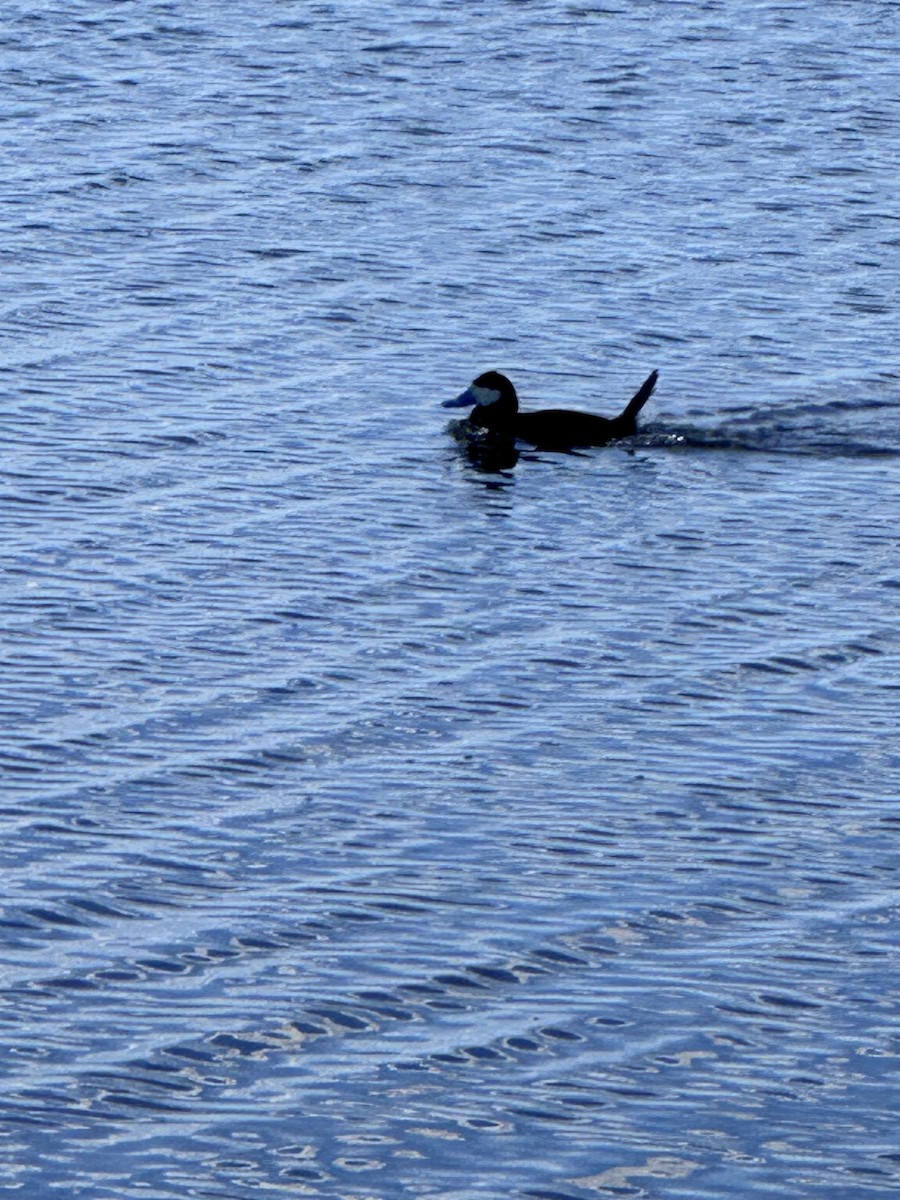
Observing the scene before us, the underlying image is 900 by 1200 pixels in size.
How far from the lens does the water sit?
864 centimetres

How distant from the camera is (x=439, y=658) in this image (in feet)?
41.3

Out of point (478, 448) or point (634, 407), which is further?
point (634, 407)

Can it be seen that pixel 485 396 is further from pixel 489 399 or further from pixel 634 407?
pixel 634 407

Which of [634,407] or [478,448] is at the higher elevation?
[634,407]

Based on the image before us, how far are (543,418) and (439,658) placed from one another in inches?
163

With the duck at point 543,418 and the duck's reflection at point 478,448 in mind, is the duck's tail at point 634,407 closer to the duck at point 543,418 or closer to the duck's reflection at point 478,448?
the duck at point 543,418

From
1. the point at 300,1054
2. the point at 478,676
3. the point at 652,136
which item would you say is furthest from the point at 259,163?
the point at 300,1054

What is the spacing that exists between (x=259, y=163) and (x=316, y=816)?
12627mm

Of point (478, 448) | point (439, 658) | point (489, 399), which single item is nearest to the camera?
point (439, 658)

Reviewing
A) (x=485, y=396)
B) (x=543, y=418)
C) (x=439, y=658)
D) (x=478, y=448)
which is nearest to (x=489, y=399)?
(x=485, y=396)

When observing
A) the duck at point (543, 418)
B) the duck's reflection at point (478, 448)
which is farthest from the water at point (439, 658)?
the duck at point (543, 418)

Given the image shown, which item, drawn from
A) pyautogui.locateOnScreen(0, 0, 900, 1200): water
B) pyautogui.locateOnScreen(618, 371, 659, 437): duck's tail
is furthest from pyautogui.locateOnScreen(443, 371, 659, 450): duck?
pyautogui.locateOnScreen(0, 0, 900, 1200): water

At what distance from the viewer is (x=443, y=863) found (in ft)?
33.8

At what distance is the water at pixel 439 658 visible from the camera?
28.3 ft
